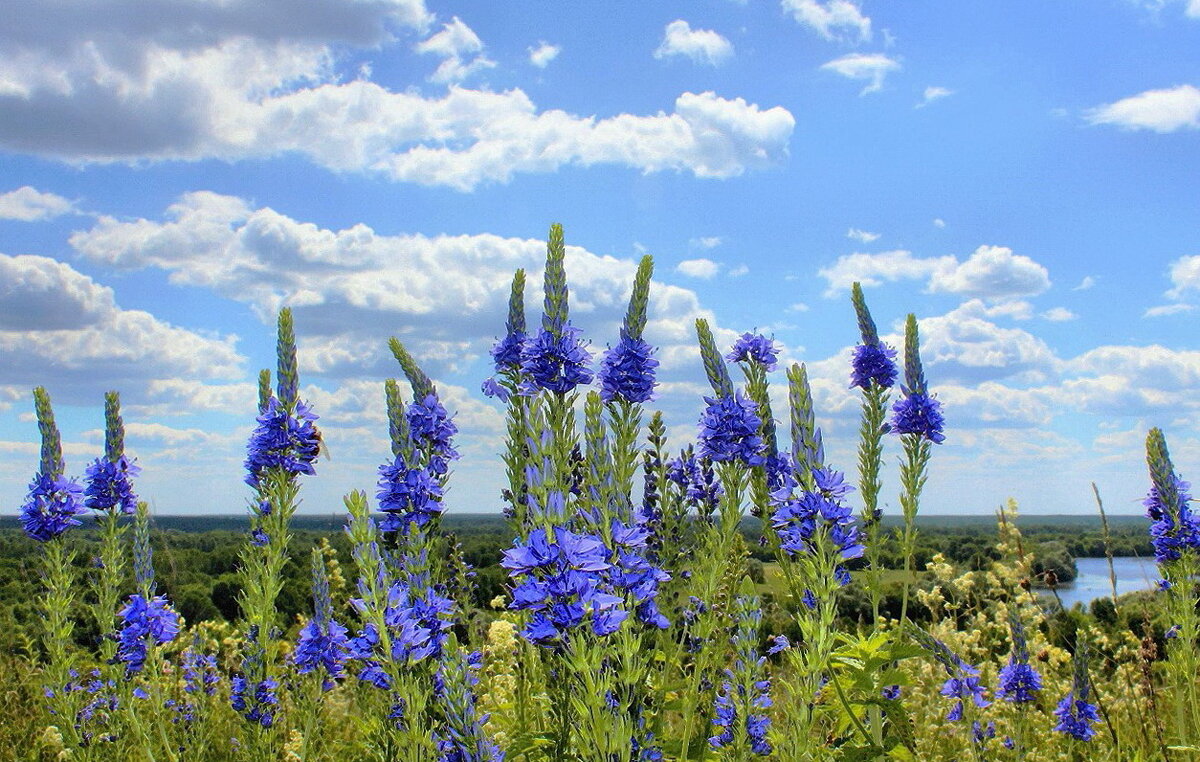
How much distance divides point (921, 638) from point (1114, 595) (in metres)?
2.79

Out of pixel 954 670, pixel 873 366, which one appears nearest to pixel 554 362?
pixel 954 670

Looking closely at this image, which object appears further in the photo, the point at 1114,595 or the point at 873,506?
the point at 1114,595

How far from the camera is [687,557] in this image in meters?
4.65

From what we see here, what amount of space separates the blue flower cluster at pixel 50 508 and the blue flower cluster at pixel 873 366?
543 centimetres

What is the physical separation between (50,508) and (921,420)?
598cm

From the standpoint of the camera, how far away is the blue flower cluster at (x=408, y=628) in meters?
2.77

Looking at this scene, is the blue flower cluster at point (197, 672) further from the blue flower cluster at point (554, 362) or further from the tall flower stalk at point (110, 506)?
the blue flower cluster at point (554, 362)

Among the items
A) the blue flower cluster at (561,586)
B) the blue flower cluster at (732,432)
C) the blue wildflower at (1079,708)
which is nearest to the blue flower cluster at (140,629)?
the blue flower cluster at (732,432)

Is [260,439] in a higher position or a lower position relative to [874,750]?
higher

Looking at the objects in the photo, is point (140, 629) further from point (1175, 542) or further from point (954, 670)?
point (1175, 542)

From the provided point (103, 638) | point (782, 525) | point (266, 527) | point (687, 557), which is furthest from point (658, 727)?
point (103, 638)

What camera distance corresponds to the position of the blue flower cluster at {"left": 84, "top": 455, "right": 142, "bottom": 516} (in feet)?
17.8

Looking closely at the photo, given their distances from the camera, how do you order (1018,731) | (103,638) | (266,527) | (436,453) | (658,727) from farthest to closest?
(103,638) < (1018,731) < (266,527) < (436,453) < (658,727)

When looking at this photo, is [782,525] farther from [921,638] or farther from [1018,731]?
[1018,731]
